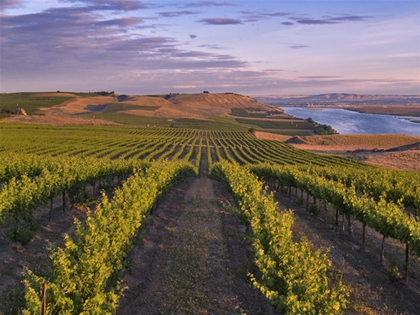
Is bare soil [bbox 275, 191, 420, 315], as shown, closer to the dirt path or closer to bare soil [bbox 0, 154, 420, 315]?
bare soil [bbox 0, 154, 420, 315]

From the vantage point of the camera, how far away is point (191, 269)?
528 inches

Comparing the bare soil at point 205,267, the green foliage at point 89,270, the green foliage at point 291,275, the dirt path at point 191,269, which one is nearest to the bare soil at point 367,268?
the bare soil at point 205,267

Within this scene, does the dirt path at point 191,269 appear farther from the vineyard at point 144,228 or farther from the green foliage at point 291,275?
the green foliage at point 291,275

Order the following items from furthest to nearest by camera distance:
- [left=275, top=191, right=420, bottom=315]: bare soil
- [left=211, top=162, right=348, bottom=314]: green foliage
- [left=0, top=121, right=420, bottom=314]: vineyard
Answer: [left=275, top=191, right=420, bottom=315]: bare soil
[left=0, top=121, right=420, bottom=314]: vineyard
[left=211, top=162, right=348, bottom=314]: green foliage

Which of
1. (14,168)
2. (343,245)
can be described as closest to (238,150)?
(14,168)

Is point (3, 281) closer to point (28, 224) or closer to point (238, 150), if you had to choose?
point (28, 224)

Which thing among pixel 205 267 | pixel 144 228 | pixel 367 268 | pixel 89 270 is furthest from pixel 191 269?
pixel 367 268

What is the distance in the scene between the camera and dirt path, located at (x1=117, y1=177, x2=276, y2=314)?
36.0 feet

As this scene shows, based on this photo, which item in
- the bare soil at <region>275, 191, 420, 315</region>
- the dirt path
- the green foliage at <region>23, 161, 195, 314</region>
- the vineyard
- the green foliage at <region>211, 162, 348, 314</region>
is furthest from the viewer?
the bare soil at <region>275, 191, 420, 315</region>

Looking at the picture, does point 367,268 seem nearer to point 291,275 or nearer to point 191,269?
point 191,269

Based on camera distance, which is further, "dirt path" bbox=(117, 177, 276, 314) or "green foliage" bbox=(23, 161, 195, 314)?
"dirt path" bbox=(117, 177, 276, 314)

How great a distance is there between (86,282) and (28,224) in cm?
836

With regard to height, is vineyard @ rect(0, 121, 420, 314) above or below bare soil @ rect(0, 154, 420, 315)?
above

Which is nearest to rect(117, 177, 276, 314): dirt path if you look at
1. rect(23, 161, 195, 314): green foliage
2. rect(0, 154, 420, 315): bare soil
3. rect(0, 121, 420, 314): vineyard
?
rect(0, 154, 420, 315): bare soil
